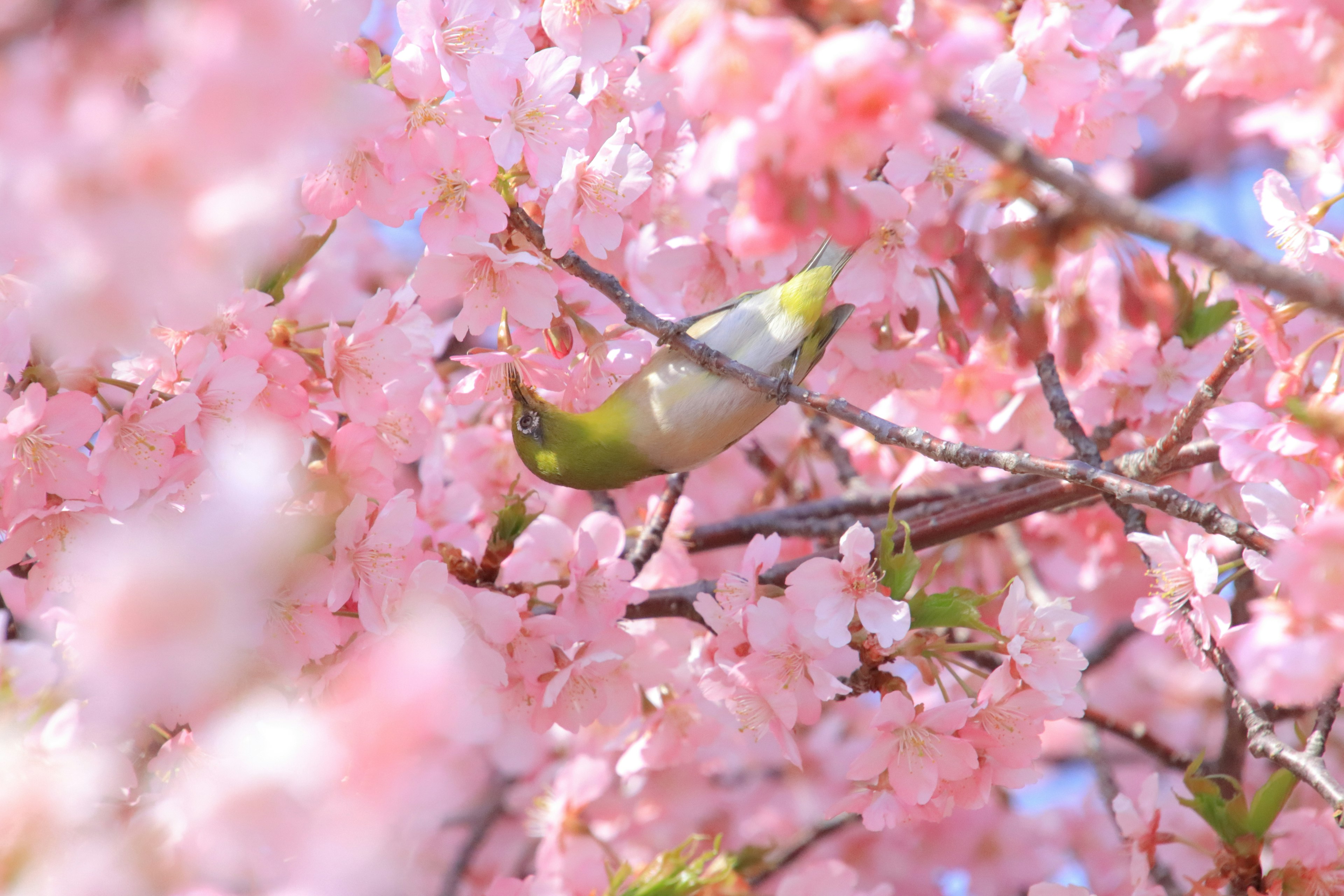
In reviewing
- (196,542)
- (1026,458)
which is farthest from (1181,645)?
(196,542)

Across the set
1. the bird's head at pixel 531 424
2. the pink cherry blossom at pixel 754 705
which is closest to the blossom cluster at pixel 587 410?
the pink cherry blossom at pixel 754 705

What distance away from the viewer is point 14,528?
179 centimetres

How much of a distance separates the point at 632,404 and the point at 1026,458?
4.22 ft

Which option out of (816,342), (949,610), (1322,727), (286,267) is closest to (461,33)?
(286,267)

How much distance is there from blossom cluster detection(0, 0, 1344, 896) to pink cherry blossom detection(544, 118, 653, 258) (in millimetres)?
10

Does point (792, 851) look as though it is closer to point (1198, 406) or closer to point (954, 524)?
point (954, 524)

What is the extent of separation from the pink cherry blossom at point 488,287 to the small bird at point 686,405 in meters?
0.36

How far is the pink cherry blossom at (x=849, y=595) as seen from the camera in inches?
69.3

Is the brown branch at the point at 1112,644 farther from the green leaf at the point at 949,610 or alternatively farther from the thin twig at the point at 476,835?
the thin twig at the point at 476,835

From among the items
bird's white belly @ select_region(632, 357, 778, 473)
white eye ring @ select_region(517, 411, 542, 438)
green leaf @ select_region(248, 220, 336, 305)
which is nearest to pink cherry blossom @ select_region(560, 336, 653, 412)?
white eye ring @ select_region(517, 411, 542, 438)

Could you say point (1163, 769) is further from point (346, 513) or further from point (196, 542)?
point (196, 542)

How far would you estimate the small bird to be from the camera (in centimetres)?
249

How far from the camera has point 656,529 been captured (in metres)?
2.42

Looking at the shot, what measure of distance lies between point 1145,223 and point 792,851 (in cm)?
210
